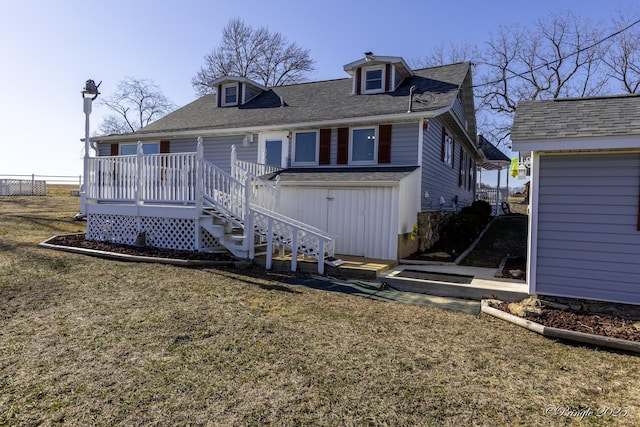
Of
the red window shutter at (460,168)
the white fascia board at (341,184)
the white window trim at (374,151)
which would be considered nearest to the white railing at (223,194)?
the white fascia board at (341,184)

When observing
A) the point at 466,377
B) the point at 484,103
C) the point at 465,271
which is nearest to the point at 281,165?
the point at 465,271

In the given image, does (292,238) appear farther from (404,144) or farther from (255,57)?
(255,57)

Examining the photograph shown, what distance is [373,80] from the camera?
12.4m

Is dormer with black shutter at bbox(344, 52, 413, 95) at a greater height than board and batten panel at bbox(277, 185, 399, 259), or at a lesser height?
greater

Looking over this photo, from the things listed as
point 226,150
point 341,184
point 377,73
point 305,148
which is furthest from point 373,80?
point 226,150

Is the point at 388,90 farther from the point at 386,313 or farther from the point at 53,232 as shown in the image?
the point at 53,232

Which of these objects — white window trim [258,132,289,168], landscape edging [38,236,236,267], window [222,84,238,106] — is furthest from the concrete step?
window [222,84,238,106]

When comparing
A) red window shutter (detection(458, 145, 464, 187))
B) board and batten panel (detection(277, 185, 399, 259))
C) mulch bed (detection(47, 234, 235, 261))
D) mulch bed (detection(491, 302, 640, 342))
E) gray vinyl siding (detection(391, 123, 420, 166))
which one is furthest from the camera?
red window shutter (detection(458, 145, 464, 187))

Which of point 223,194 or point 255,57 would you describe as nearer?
point 223,194

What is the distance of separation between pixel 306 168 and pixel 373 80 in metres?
3.87

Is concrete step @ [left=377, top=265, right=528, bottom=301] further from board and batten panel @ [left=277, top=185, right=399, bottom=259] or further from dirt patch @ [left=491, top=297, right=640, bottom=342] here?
board and batten panel @ [left=277, top=185, right=399, bottom=259]

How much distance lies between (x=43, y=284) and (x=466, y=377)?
20.0ft

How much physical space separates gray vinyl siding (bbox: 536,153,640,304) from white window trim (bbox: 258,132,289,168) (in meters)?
7.62

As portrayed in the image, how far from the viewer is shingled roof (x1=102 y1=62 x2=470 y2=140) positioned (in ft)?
34.8
